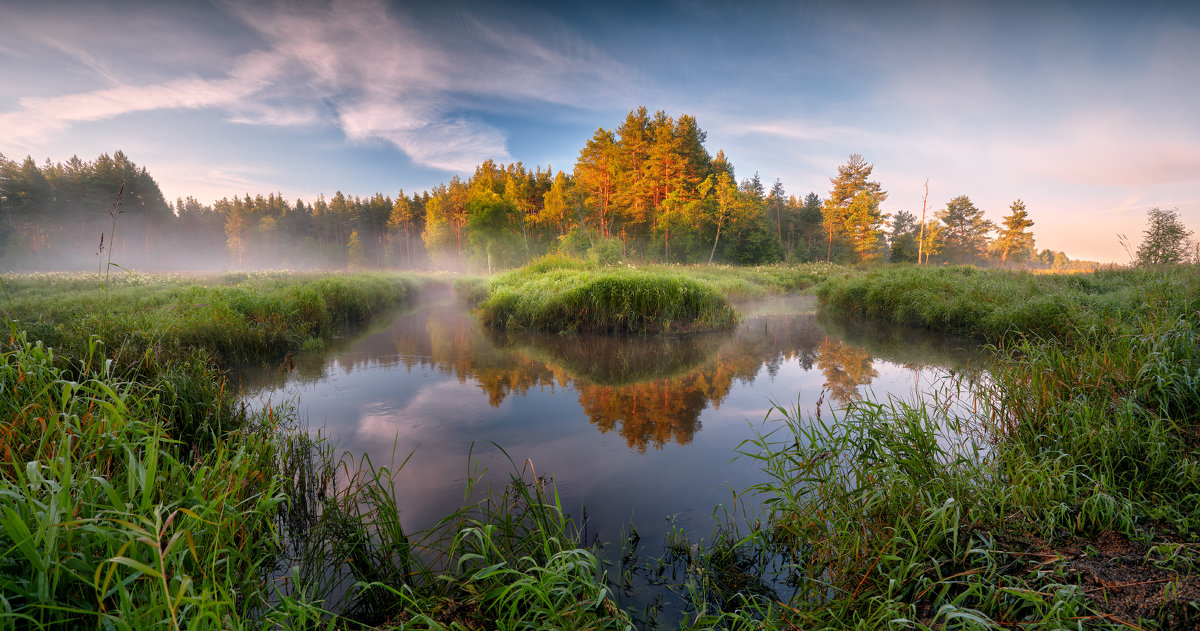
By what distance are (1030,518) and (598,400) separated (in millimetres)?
4411

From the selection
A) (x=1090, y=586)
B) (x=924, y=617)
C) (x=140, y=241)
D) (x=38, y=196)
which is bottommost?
(x=924, y=617)

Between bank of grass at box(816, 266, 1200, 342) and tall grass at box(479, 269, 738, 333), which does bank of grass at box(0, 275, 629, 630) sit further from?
tall grass at box(479, 269, 738, 333)

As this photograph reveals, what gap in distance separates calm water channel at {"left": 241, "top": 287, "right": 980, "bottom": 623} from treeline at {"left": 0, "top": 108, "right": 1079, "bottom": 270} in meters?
15.0

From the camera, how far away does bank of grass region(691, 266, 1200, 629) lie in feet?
5.90

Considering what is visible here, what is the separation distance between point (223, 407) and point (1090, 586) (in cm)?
609

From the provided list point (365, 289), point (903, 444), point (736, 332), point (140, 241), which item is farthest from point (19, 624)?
point (140, 241)

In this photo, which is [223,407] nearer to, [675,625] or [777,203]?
[675,625]

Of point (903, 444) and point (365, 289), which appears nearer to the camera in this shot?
point (903, 444)

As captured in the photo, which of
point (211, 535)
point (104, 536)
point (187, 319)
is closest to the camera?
point (104, 536)

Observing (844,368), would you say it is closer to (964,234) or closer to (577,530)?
(577,530)

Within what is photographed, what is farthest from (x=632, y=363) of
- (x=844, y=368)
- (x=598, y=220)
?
(x=598, y=220)

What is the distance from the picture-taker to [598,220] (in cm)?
3647

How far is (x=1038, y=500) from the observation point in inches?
97.8

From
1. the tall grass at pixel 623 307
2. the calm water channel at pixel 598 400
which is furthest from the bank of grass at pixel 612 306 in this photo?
the calm water channel at pixel 598 400
